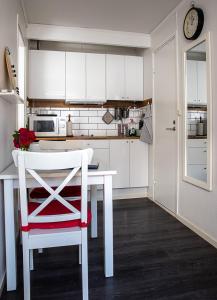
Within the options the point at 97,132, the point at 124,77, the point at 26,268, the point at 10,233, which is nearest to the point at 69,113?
the point at 97,132

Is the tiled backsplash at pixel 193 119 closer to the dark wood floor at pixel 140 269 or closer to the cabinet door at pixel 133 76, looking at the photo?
the dark wood floor at pixel 140 269

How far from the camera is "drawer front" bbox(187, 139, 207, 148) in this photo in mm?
2408

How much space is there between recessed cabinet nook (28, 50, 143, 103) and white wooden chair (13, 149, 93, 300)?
96.7 inches

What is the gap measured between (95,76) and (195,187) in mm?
2272

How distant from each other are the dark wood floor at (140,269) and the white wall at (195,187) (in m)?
0.17

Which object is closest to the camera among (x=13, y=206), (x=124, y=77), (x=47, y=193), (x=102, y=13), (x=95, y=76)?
(x=13, y=206)

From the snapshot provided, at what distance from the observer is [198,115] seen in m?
2.50

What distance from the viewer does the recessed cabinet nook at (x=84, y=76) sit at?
Answer: 3.69 meters

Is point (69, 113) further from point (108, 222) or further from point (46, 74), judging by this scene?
point (108, 222)

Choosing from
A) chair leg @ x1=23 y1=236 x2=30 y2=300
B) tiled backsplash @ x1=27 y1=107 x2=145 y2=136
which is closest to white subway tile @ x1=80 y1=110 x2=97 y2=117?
tiled backsplash @ x1=27 y1=107 x2=145 y2=136

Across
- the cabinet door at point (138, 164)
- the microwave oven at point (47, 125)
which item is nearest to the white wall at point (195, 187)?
the cabinet door at point (138, 164)

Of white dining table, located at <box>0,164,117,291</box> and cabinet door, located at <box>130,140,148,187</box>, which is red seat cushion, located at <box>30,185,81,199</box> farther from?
cabinet door, located at <box>130,140,148,187</box>

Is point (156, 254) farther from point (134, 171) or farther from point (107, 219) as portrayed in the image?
point (134, 171)

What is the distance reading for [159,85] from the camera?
3.39m
